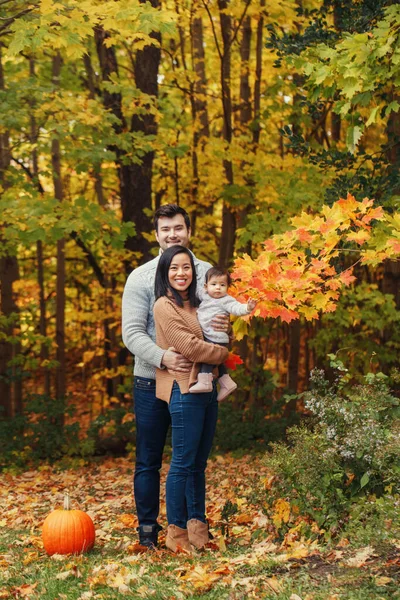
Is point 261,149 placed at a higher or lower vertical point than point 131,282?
higher

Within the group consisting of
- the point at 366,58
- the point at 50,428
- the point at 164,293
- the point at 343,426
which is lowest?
the point at 50,428

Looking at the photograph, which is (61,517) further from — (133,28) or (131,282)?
(133,28)

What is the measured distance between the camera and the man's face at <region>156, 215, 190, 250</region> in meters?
4.32

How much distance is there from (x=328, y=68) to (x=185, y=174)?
22.7 ft

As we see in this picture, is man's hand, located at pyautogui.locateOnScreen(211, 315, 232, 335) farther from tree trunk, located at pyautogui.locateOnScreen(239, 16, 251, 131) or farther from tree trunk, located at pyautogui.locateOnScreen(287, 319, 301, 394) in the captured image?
tree trunk, located at pyautogui.locateOnScreen(239, 16, 251, 131)

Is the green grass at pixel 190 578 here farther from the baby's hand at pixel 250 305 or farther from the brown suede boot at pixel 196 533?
the baby's hand at pixel 250 305

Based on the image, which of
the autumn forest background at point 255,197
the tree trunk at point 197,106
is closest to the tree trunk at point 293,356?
the autumn forest background at point 255,197

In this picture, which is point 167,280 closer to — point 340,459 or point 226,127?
point 340,459

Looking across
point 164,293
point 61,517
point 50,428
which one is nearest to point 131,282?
point 164,293

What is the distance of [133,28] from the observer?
21.3 feet

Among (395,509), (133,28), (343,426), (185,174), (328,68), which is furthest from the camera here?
(185,174)

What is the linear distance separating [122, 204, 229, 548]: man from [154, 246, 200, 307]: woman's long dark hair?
76 millimetres

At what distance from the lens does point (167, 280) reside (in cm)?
425

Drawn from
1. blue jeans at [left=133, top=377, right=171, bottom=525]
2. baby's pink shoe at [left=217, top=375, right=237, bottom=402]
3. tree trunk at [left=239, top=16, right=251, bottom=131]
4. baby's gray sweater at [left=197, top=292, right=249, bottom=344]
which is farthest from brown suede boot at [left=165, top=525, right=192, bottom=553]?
tree trunk at [left=239, top=16, right=251, bottom=131]
